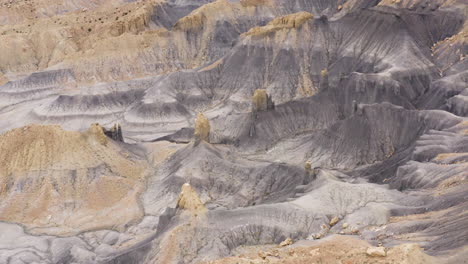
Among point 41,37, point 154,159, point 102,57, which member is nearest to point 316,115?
point 154,159

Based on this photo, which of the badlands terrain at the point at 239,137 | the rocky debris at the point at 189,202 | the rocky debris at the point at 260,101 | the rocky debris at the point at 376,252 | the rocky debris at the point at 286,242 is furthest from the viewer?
the rocky debris at the point at 260,101

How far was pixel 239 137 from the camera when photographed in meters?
65.0

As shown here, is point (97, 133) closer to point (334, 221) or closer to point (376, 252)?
point (334, 221)

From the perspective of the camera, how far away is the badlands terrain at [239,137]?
125ft

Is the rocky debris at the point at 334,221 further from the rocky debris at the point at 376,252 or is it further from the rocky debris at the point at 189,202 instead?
the rocky debris at the point at 376,252

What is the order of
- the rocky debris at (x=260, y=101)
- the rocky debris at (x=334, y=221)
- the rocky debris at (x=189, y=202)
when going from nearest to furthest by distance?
the rocky debris at (x=334, y=221)
the rocky debris at (x=189, y=202)
the rocky debris at (x=260, y=101)

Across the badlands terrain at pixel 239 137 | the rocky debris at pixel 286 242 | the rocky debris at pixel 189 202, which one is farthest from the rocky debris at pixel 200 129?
the rocky debris at pixel 286 242

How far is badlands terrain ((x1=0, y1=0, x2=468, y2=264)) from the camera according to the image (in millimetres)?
38062

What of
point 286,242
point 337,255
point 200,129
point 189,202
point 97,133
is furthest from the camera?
point 200,129

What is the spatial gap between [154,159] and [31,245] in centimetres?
1943

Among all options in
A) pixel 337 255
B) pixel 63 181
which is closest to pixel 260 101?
pixel 63 181

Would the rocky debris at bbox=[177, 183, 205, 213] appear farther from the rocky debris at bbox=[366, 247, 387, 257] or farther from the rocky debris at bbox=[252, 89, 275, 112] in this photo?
the rocky debris at bbox=[252, 89, 275, 112]

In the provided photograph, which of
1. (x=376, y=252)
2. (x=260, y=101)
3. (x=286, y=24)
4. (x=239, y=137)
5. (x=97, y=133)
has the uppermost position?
(x=286, y=24)

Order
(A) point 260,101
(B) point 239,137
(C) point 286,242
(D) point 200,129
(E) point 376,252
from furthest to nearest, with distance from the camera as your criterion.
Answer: (A) point 260,101
(B) point 239,137
(D) point 200,129
(C) point 286,242
(E) point 376,252
